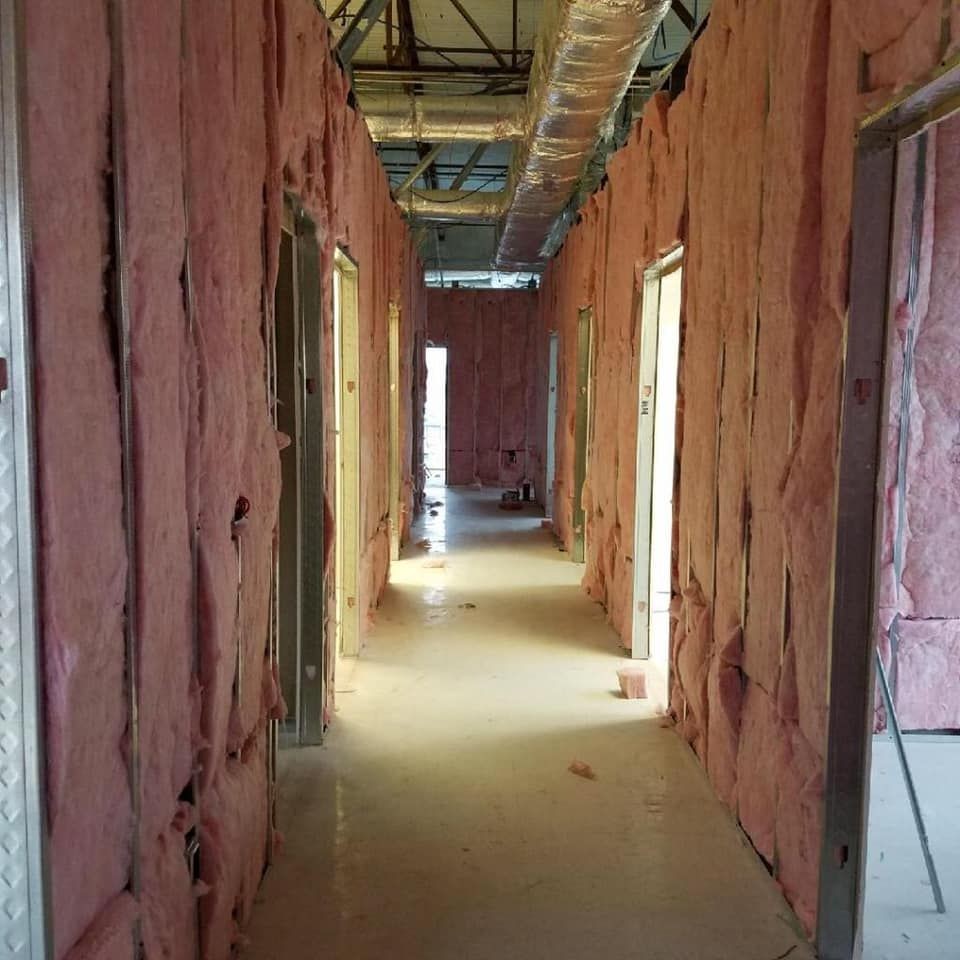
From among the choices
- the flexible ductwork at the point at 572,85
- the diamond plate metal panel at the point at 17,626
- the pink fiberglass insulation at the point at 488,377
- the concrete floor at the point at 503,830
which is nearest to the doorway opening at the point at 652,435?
the concrete floor at the point at 503,830

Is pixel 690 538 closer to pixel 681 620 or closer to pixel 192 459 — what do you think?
pixel 681 620

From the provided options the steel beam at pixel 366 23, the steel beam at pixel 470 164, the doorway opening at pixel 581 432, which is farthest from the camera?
the steel beam at pixel 470 164

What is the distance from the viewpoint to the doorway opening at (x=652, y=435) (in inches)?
199

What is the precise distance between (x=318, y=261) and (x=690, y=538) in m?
1.96

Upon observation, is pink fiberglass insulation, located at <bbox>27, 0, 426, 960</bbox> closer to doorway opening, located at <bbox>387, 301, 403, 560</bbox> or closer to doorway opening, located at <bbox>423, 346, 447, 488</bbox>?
doorway opening, located at <bbox>387, 301, 403, 560</bbox>

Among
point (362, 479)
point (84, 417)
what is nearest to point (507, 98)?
point (362, 479)

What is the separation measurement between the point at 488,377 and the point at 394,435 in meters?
5.20

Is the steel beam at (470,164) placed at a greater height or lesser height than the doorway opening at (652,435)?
greater

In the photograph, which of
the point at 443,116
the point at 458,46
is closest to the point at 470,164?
the point at 458,46

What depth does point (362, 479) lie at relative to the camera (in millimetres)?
5215

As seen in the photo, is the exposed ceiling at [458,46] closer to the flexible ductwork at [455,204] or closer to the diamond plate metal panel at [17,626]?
the flexible ductwork at [455,204]

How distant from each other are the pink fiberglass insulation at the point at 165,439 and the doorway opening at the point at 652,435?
247 cm

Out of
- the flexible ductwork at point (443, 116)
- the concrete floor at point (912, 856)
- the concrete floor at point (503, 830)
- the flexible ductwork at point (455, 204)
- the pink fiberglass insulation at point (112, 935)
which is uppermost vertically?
the flexible ductwork at point (443, 116)

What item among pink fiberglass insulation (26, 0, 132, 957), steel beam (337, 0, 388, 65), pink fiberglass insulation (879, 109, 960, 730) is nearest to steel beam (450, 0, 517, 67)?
steel beam (337, 0, 388, 65)
